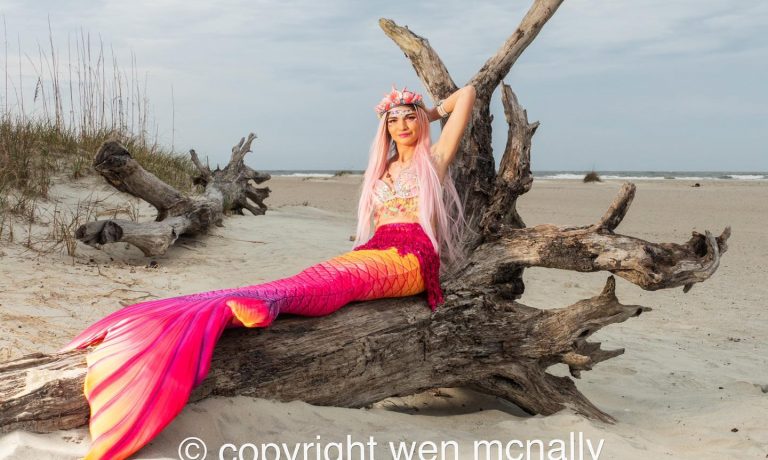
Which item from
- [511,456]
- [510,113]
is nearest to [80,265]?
[510,113]

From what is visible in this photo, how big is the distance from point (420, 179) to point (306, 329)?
3.86 ft

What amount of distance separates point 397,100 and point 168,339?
6.93ft

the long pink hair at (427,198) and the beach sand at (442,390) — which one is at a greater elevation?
the long pink hair at (427,198)

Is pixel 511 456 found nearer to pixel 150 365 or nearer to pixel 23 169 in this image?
pixel 150 365

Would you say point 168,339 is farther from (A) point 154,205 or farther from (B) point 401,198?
(A) point 154,205

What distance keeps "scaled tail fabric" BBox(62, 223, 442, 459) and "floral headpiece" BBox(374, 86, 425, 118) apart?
1224 millimetres

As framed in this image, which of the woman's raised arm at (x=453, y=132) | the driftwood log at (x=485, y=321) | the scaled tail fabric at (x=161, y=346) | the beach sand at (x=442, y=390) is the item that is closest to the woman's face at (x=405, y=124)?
the woman's raised arm at (x=453, y=132)

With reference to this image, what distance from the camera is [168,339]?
9.93ft

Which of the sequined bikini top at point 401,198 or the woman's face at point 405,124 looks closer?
the sequined bikini top at point 401,198

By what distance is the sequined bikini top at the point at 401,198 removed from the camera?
4285mm

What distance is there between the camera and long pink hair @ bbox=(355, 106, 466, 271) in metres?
4.23

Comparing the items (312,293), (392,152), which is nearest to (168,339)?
(312,293)

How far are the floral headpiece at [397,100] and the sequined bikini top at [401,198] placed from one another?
402 mm

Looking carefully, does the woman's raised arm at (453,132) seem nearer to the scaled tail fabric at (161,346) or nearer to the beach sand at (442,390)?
the scaled tail fabric at (161,346)
